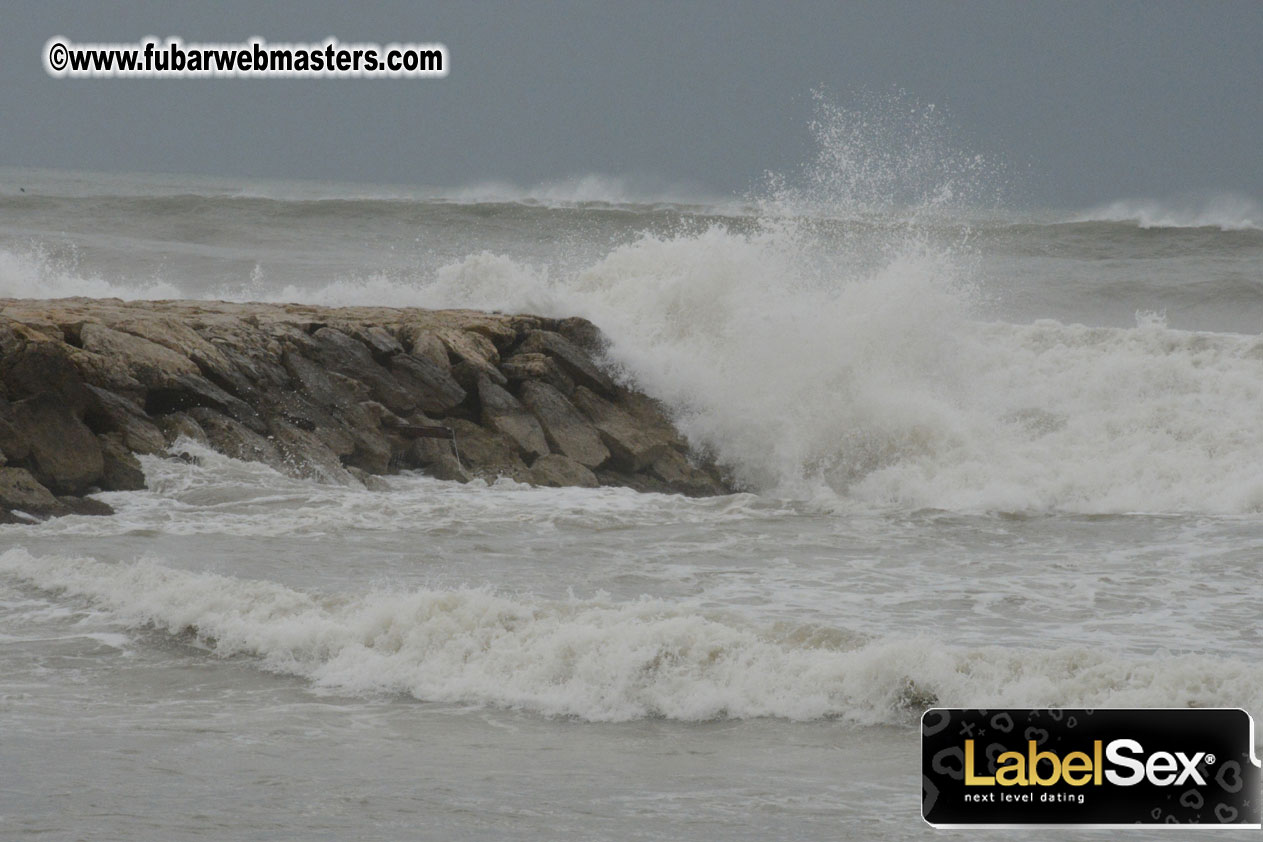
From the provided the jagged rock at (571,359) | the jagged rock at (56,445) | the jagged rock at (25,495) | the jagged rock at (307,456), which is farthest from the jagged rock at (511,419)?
the jagged rock at (25,495)

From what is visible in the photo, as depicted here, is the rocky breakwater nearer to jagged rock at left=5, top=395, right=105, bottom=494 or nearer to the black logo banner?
jagged rock at left=5, top=395, right=105, bottom=494

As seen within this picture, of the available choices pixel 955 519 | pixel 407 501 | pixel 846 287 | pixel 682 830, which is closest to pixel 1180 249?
pixel 846 287

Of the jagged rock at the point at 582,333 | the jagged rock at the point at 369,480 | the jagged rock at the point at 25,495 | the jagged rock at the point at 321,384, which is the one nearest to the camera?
the jagged rock at the point at 25,495

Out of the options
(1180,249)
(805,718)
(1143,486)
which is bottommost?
(805,718)

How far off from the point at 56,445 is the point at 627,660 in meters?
5.60

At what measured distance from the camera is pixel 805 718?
247 inches

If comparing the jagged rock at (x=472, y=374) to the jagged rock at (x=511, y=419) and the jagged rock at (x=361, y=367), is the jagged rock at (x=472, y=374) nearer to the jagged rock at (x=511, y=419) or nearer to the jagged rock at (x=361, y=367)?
the jagged rock at (x=511, y=419)

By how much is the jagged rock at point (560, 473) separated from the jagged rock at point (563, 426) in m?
0.13

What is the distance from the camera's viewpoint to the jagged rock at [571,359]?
13273 mm

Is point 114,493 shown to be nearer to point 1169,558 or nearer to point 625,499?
point 625,499

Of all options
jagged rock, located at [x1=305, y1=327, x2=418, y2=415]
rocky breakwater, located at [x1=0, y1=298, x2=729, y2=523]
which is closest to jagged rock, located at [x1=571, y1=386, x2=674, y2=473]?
rocky breakwater, located at [x1=0, y1=298, x2=729, y2=523]

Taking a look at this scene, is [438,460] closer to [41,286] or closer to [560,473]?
[560,473]

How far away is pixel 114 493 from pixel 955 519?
6664 millimetres

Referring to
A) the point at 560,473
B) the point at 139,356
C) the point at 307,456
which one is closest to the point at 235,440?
the point at 307,456
